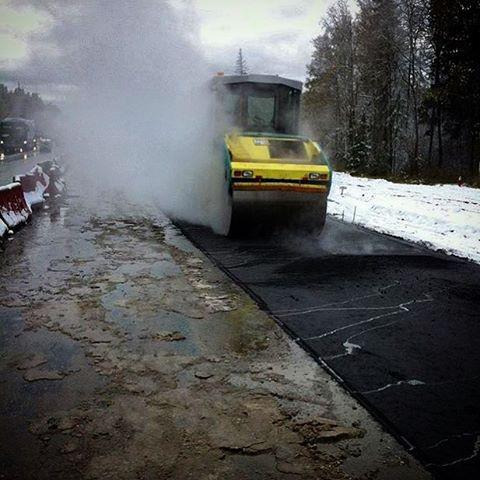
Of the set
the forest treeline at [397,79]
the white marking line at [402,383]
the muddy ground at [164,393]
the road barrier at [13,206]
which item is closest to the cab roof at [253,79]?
the muddy ground at [164,393]

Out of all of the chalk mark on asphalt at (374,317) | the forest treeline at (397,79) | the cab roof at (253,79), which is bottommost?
the chalk mark on asphalt at (374,317)

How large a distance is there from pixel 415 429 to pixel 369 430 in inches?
12.3

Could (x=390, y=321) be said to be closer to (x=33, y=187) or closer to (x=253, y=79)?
(x=253, y=79)

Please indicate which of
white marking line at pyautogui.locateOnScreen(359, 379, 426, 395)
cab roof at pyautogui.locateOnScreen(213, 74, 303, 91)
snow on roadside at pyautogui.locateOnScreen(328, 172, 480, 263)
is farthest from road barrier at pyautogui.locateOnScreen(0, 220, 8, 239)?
snow on roadside at pyautogui.locateOnScreen(328, 172, 480, 263)

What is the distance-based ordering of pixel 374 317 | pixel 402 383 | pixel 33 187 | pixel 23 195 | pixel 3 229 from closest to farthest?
1. pixel 402 383
2. pixel 374 317
3. pixel 3 229
4. pixel 23 195
5. pixel 33 187

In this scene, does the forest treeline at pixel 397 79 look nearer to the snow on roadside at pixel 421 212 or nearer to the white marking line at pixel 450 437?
the snow on roadside at pixel 421 212

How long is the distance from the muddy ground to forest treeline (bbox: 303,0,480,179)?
20429mm

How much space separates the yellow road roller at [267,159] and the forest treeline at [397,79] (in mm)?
15869

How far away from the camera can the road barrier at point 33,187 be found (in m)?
10.9

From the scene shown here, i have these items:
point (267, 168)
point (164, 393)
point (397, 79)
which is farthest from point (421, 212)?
point (397, 79)

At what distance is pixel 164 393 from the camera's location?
3.14m

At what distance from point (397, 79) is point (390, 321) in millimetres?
28085

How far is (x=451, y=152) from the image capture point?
122ft

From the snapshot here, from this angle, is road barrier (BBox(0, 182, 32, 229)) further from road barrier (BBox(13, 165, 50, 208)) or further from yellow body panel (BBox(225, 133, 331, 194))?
yellow body panel (BBox(225, 133, 331, 194))
